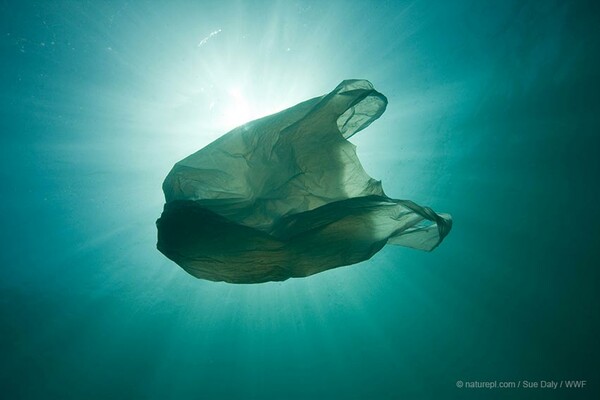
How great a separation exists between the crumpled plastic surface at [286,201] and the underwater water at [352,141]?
5698mm

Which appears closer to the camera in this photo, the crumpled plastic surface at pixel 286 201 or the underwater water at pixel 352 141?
the crumpled plastic surface at pixel 286 201

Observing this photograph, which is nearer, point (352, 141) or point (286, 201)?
point (286, 201)

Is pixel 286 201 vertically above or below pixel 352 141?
below

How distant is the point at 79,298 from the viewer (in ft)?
59.2

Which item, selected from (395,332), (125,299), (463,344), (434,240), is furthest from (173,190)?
(463,344)

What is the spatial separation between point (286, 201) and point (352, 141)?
7735mm

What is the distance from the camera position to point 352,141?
390 inches

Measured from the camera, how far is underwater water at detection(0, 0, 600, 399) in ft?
25.0

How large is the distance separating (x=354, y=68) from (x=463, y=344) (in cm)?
2855

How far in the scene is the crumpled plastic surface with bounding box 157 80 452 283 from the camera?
8.14 ft

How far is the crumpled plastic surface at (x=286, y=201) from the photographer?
97.7 inches

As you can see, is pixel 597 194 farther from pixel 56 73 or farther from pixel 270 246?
pixel 56 73

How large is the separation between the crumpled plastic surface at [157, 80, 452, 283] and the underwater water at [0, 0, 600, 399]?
5.70 m

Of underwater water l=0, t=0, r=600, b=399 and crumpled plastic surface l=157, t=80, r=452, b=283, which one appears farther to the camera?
underwater water l=0, t=0, r=600, b=399
